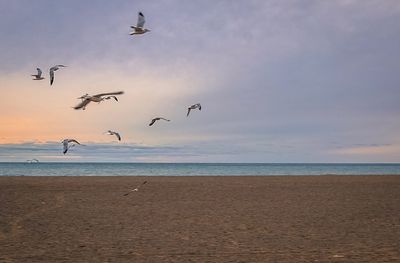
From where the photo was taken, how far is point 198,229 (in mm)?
15914

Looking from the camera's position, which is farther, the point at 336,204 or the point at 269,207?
the point at 336,204

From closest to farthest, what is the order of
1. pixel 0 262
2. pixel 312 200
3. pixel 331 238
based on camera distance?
pixel 0 262, pixel 331 238, pixel 312 200

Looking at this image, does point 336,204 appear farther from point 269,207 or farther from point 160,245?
point 160,245

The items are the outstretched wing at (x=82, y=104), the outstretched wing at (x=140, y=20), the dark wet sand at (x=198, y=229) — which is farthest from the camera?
the outstretched wing at (x=140, y=20)

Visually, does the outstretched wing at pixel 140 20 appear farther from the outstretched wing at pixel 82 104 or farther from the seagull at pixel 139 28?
the outstretched wing at pixel 82 104

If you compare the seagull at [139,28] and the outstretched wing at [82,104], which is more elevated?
the seagull at [139,28]

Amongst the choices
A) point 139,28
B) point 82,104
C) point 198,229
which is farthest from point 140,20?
point 198,229

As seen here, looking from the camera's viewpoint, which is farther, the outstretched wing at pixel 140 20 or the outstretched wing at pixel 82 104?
the outstretched wing at pixel 140 20

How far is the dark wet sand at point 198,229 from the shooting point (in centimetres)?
1191

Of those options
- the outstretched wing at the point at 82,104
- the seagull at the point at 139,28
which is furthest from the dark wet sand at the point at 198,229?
the seagull at the point at 139,28

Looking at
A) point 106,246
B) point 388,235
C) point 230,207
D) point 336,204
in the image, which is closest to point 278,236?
point 388,235

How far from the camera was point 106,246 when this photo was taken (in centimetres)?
1302

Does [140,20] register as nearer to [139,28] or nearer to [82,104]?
[139,28]

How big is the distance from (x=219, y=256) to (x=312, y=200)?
49.5 feet
